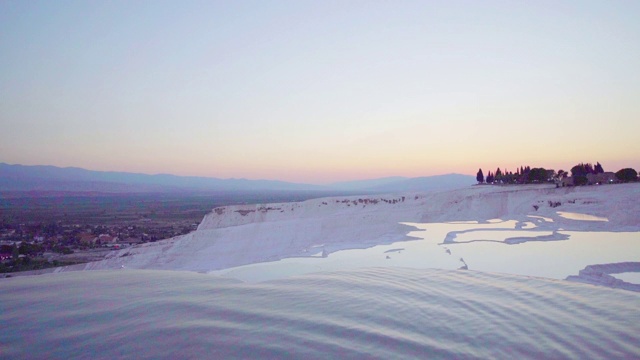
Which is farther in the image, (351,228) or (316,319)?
(351,228)

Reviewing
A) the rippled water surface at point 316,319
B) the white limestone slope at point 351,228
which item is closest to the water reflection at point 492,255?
the white limestone slope at point 351,228

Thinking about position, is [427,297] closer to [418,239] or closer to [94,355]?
[94,355]

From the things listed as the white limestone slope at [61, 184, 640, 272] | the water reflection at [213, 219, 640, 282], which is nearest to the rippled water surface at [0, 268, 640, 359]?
the water reflection at [213, 219, 640, 282]

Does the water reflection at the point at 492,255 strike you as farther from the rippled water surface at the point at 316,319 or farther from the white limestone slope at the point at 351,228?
the rippled water surface at the point at 316,319

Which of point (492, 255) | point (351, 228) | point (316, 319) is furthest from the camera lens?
point (351, 228)

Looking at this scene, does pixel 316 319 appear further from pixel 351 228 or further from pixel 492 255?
pixel 351 228

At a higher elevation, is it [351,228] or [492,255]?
[492,255]

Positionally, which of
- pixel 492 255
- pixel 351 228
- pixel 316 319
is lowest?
pixel 351 228

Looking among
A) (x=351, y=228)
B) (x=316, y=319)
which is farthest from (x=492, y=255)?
(x=351, y=228)

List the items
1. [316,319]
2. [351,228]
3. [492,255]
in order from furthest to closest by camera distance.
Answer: [351,228] < [492,255] < [316,319]
